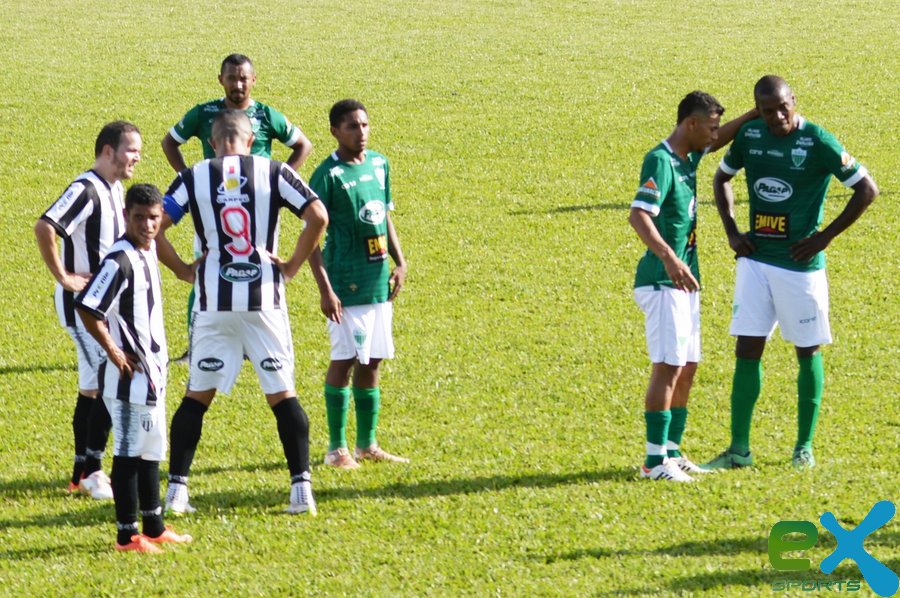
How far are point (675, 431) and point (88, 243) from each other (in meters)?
3.99

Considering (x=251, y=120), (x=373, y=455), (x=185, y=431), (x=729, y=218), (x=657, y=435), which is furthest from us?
(x=251, y=120)

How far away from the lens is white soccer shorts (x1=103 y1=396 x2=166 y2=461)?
7383 mm

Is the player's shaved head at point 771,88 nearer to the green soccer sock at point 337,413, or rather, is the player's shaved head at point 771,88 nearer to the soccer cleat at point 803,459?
the soccer cleat at point 803,459

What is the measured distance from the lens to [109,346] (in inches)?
285

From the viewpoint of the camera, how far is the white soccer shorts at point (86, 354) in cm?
833

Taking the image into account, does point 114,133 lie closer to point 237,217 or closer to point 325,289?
point 237,217

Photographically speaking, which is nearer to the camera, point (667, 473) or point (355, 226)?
point (667, 473)

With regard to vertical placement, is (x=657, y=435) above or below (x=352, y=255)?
below

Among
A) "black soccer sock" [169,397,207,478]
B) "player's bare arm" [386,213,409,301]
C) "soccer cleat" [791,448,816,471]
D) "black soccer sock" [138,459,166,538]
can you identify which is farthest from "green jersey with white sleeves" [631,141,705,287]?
"black soccer sock" [138,459,166,538]

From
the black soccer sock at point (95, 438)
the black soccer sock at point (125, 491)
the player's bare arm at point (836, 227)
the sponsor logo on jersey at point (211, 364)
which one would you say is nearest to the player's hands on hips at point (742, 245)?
Answer: the player's bare arm at point (836, 227)

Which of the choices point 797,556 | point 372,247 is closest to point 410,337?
point 372,247

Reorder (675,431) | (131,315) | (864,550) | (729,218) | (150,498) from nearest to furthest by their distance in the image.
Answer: (864,550), (131,315), (150,498), (675,431), (729,218)

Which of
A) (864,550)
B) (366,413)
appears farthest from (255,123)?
(864,550)

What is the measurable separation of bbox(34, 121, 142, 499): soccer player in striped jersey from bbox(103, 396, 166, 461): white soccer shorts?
94cm
